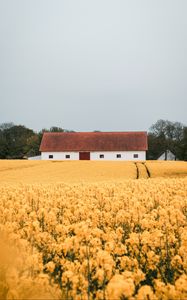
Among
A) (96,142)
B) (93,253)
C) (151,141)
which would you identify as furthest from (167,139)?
(93,253)

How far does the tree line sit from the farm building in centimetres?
1868

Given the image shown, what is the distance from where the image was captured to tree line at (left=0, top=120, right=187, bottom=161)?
78188mm

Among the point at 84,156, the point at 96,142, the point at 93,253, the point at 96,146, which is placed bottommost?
the point at 93,253

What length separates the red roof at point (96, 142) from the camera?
58.7 m

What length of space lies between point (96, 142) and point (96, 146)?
1.11 meters

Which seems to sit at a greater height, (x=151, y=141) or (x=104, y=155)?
(x=151, y=141)

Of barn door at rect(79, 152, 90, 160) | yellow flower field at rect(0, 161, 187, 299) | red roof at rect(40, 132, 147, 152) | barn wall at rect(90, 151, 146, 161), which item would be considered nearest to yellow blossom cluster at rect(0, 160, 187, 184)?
yellow flower field at rect(0, 161, 187, 299)

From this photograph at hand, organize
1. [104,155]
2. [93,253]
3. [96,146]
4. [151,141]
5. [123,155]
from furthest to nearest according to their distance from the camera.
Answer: [151,141] → [96,146] → [104,155] → [123,155] → [93,253]

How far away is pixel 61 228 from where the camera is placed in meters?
6.01

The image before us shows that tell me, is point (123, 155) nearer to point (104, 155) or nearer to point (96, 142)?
point (104, 155)

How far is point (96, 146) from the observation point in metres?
59.6

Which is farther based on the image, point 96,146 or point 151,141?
point 151,141

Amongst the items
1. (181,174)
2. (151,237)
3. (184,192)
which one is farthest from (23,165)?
(151,237)

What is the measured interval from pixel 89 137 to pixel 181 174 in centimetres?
3777
